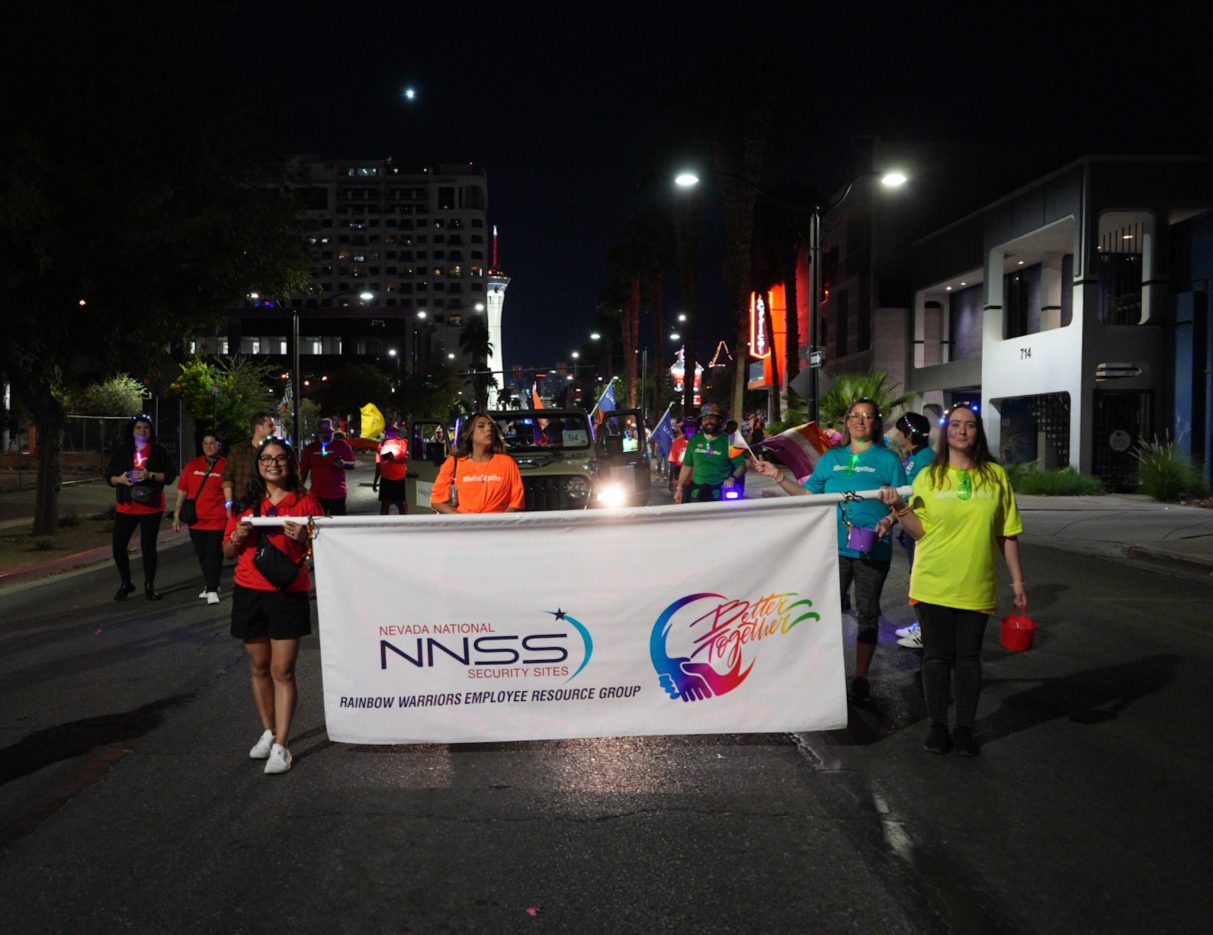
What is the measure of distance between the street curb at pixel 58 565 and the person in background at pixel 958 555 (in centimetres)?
977

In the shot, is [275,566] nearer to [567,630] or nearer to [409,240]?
[567,630]

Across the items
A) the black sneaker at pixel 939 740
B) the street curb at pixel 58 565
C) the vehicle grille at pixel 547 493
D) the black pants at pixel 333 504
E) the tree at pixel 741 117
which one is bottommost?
the street curb at pixel 58 565

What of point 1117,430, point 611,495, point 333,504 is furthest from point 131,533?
point 1117,430

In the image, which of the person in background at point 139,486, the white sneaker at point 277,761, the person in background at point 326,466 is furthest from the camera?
the person in background at point 326,466

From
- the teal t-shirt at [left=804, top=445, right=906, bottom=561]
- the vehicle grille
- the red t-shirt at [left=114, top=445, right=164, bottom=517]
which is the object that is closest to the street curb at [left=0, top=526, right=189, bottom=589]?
the red t-shirt at [left=114, top=445, right=164, bottom=517]

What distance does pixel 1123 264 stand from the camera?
28109 millimetres

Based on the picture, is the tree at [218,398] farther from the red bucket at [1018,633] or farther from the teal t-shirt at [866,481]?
the red bucket at [1018,633]

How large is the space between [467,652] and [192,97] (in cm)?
1411

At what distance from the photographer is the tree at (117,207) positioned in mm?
14750

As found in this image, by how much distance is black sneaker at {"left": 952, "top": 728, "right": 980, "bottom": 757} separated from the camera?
5562mm

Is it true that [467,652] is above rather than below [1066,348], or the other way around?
below

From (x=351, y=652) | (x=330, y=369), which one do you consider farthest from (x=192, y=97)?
(x=330, y=369)

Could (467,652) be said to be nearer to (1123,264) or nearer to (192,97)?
(192,97)

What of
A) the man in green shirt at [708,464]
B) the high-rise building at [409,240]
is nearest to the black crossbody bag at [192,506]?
the man in green shirt at [708,464]
